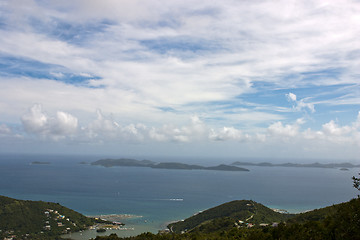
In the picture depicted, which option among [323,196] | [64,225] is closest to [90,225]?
[64,225]

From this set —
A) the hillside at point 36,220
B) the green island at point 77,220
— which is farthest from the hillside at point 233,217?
the hillside at point 36,220

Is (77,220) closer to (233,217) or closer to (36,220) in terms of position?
(36,220)

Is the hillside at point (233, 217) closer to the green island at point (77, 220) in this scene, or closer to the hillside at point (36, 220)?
the green island at point (77, 220)

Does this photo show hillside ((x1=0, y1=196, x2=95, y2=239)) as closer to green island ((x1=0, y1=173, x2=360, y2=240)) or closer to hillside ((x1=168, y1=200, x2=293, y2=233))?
green island ((x1=0, y1=173, x2=360, y2=240))

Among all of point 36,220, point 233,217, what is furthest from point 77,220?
point 233,217

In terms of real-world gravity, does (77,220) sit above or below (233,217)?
below

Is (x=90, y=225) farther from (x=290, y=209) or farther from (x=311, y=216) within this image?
(x=290, y=209)

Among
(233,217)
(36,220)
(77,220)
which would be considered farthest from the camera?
(77,220)

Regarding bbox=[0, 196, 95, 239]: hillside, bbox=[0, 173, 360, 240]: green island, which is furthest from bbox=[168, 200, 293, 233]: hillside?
bbox=[0, 196, 95, 239]: hillside

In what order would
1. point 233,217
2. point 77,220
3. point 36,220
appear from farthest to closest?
1. point 77,220
2. point 36,220
3. point 233,217
